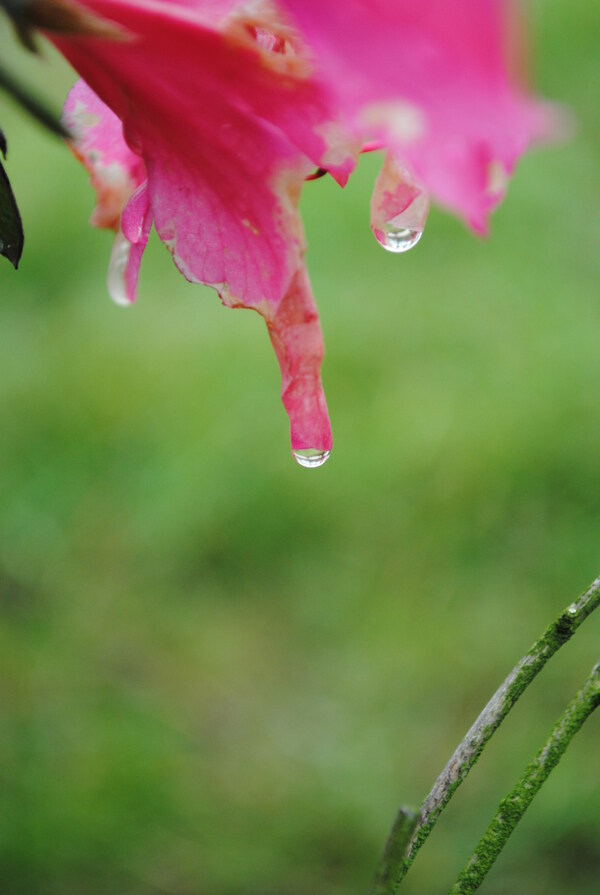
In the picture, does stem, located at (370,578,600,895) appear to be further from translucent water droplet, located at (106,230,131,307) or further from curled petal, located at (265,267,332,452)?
translucent water droplet, located at (106,230,131,307)

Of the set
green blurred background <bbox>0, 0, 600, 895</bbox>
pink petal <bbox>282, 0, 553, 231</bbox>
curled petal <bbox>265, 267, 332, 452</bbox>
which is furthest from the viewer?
green blurred background <bbox>0, 0, 600, 895</bbox>

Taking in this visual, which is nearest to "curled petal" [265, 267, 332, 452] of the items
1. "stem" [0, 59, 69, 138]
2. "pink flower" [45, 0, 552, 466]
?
"pink flower" [45, 0, 552, 466]

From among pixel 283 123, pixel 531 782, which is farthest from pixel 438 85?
pixel 531 782

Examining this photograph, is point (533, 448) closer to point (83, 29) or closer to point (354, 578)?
point (354, 578)

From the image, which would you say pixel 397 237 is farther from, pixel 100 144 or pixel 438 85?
pixel 438 85

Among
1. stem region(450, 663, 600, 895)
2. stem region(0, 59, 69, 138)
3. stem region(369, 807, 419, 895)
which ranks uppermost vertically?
stem region(0, 59, 69, 138)

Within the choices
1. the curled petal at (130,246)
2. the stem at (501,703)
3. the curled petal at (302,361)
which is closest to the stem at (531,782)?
the stem at (501,703)
